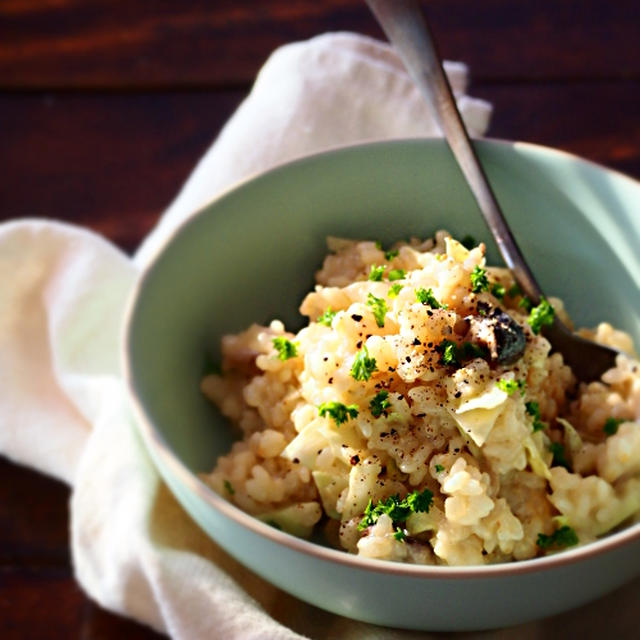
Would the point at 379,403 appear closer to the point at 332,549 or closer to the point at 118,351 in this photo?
the point at 332,549

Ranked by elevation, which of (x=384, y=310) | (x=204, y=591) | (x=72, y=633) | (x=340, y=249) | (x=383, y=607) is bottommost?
(x=72, y=633)

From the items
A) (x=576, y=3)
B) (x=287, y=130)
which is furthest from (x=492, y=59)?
(x=287, y=130)

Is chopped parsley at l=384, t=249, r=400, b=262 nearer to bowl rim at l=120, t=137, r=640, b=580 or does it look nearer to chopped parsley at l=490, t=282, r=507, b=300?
chopped parsley at l=490, t=282, r=507, b=300

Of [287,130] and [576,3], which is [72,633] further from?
[576,3]

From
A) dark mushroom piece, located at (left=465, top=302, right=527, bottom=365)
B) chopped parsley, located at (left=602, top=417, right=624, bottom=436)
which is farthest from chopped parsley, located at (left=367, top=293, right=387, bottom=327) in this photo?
chopped parsley, located at (left=602, top=417, right=624, bottom=436)

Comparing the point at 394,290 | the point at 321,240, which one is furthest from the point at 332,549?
the point at 321,240
